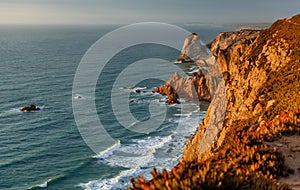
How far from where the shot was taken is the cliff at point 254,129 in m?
6.82

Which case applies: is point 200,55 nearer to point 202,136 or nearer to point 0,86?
point 0,86

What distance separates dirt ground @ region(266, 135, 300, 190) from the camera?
859 centimetres

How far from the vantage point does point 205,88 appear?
86.4 m

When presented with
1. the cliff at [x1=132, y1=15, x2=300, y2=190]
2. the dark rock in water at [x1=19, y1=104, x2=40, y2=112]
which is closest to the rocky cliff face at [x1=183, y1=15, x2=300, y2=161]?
the cliff at [x1=132, y1=15, x2=300, y2=190]

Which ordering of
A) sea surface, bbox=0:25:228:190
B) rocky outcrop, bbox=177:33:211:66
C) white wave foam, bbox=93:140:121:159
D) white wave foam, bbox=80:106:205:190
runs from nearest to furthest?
white wave foam, bbox=80:106:205:190
sea surface, bbox=0:25:228:190
white wave foam, bbox=93:140:121:159
rocky outcrop, bbox=177:33:211:66

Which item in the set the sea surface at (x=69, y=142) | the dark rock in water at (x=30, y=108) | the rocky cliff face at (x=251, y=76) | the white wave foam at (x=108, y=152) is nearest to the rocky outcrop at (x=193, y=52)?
the sea surface at (x=69, y=142)

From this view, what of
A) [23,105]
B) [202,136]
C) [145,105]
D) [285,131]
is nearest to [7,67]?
[23,105]

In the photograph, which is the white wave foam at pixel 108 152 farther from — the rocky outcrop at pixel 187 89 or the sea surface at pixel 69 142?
the rocky outcrop at pixel 187 89

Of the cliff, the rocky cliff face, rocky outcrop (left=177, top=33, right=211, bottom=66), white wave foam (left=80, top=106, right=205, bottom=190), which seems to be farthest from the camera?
rocky outcrop (left=177, top=33, right=211, bottom=66)

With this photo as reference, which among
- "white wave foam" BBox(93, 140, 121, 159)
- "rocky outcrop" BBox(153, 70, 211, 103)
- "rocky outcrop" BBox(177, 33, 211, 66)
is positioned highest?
"rocky outcrop" BBox(177, 33, 211, 66)

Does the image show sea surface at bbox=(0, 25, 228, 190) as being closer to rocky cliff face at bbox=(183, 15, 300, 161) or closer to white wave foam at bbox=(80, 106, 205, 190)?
white wave foam at bbox=(80, 106, 205, 190)

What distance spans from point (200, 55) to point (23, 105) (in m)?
101

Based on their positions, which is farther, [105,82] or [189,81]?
[105,82]

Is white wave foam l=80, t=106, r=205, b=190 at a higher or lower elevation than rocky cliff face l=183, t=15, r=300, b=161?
lower
